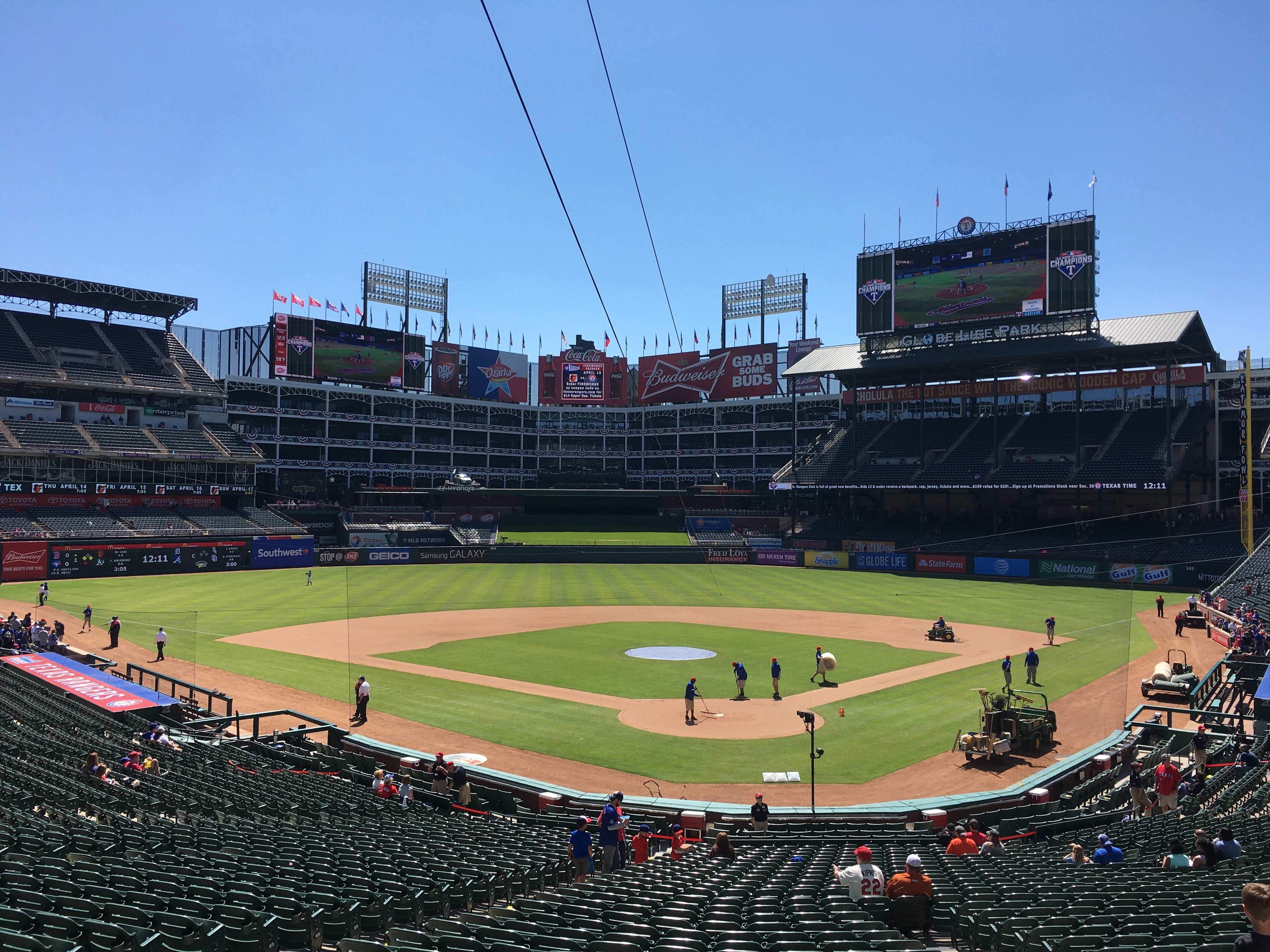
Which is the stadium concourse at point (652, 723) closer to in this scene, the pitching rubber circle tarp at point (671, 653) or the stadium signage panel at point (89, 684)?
the stadium signage panel at point (89, 684)

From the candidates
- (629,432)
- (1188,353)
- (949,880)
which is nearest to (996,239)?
(1188,353)

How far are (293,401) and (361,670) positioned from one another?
68013mm

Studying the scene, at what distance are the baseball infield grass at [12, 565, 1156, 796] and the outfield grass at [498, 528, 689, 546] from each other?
6825 mm

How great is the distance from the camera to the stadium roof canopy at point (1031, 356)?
63.9 meters

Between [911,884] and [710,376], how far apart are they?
94.5 meters

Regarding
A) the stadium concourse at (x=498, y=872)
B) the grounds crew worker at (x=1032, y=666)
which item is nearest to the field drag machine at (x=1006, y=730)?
the stadium concourse at (x=498, y=872)

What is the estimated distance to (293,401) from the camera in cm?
9225

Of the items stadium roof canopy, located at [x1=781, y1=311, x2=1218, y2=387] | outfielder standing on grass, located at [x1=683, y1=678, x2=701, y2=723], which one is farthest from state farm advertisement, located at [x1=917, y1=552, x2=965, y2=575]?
outfielder standing on grass, located at [x1=683, y1=678, x2=701, y2=723]

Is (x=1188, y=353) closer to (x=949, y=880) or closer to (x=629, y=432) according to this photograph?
(x=629, y=432)

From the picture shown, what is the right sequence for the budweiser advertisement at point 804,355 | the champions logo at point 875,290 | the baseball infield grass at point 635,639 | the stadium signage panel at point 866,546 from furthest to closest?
the budweiser advertisement at point 804,355
the champions logo at point 875,290
the stadium signage panel at point 866,546
the baseball infield grass at point 635,639

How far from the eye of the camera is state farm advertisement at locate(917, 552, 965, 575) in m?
65.5

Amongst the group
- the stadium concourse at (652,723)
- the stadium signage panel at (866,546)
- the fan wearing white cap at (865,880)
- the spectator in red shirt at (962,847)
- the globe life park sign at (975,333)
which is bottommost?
the stadium concourse at (652,723)

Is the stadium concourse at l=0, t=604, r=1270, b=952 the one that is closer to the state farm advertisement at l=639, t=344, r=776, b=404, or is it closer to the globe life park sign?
the globe life park sign

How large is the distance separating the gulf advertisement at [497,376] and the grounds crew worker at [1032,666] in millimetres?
83408
